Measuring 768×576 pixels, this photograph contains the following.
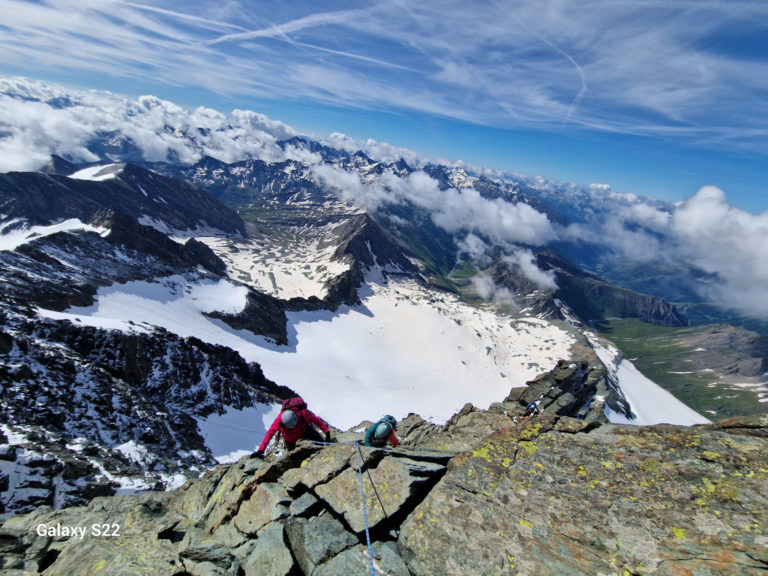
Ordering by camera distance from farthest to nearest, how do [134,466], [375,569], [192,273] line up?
[192,273] < [134,466] < [375,569]

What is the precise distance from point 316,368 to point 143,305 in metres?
54.3

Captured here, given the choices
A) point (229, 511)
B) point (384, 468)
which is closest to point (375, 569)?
point (384, 468)

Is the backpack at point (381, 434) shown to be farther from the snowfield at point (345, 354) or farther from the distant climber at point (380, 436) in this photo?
the snowfield at point (345, 354)

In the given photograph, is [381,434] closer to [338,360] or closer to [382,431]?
[382,431]

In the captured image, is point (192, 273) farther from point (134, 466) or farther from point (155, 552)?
point (155, 552)

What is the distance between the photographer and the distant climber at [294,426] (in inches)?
667

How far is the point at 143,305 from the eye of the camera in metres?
92.3

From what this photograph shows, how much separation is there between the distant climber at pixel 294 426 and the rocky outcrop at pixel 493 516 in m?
2.06

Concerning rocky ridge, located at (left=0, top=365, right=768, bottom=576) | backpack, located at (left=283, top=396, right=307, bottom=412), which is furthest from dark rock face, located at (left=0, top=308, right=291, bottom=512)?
backpack, located at (left=283, top=396, right=307, bottom=412)

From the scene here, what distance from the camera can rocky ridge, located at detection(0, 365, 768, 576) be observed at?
796 centimetres

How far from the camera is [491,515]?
9781 millimetres

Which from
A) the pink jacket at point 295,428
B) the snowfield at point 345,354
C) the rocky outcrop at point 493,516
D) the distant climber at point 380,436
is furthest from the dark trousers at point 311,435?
the snowfield at point 345,354

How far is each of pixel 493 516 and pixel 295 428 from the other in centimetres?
1038

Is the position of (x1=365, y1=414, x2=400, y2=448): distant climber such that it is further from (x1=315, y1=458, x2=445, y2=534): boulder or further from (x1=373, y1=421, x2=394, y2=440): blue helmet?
(x1=315, y1=458, x2=445, y2=534): boulder
